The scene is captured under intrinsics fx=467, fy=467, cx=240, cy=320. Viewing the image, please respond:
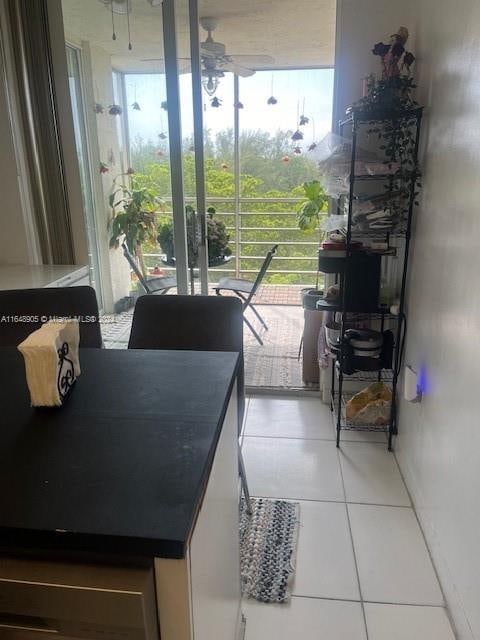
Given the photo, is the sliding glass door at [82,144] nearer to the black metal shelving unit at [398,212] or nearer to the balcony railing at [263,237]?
the black metal shelving unit at [398,212]

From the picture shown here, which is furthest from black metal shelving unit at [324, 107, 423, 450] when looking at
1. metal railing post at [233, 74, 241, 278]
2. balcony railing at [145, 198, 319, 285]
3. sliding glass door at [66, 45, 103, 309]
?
balcony railing at [145, 198, 319, 285]

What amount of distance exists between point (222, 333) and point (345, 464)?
1084mm

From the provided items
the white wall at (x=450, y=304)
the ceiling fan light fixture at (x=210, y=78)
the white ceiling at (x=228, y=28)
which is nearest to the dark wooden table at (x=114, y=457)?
the white wall at (x=450, y=304)

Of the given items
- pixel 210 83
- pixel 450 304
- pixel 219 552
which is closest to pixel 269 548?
pixel 219 552

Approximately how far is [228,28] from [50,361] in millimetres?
3297

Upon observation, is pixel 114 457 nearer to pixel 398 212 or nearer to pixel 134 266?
pixel 398 212

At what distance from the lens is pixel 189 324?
5.69ft

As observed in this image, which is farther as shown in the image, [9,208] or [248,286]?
[248,286]

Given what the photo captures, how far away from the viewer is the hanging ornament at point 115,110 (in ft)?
9.05

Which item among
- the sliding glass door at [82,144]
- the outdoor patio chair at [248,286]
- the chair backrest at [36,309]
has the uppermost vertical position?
the sliding glass door at [82,144]

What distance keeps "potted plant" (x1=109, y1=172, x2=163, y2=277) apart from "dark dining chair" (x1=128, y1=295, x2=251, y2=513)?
1220 mm

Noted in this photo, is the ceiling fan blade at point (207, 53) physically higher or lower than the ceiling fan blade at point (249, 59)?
lower

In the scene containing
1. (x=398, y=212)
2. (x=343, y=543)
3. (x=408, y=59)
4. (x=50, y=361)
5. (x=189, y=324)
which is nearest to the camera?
(x=50, y=361)

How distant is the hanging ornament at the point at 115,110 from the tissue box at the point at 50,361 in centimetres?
211
